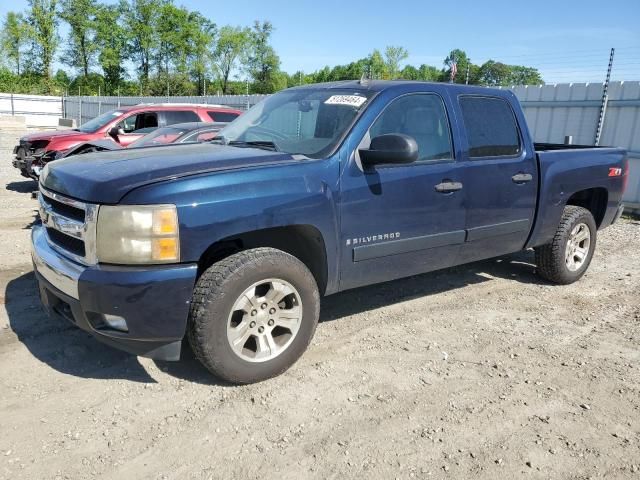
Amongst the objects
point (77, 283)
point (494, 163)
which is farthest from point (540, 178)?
point (77, 283)

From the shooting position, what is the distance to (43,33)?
5975 cm

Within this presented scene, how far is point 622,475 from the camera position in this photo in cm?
261

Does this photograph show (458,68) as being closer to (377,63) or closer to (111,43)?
(377,63)

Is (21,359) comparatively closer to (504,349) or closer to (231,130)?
(231,130)

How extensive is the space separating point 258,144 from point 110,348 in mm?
1778

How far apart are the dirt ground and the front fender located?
2.75 feet

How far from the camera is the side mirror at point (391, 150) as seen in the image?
343cm

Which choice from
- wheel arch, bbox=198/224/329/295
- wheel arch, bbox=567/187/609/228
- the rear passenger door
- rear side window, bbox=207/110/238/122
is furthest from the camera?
rear side window, bbox=207/110/238/122

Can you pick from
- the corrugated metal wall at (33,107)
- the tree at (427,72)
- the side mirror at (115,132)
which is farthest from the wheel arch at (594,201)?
the tree at (427,72)

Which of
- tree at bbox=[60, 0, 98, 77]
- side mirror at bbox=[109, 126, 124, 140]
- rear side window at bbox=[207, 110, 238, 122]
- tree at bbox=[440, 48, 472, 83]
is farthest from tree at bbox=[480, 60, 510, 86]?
side mirror at bbox=[109, 126, 124, 140]

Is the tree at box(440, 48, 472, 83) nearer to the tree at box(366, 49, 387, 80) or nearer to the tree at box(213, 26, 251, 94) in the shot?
the tree at box(366, 49, 387, 80)

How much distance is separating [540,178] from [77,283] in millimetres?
3913

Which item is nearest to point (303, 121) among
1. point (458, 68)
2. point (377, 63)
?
point (458, 68)

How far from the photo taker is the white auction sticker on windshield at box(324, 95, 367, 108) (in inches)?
151
